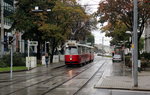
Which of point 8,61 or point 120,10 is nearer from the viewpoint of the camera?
point 120,10

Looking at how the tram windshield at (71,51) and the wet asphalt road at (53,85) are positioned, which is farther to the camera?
the tram windshield at (71,51)

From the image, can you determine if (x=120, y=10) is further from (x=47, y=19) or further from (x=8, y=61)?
(x=8, y=61)

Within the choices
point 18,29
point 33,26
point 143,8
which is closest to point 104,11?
point 143,8

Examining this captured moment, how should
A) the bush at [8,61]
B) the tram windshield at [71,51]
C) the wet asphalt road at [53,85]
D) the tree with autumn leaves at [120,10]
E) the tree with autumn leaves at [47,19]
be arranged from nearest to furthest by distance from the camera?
the wet asphalt road at [53,85] < the tree with autumn leaves at [120,10] < the bush at [8,61] < the tram windshield at [71,51] < the tree with autumn leaves at [47,19]

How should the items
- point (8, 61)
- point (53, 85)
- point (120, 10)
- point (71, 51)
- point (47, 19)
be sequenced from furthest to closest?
point (47, 19)
point (71, 51)
point (8, 61)
point (120, 10)
point (53, 85)

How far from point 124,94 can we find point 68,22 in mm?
30284

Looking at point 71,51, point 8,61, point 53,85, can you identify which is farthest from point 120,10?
point 53,85

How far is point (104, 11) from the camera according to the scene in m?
35.3

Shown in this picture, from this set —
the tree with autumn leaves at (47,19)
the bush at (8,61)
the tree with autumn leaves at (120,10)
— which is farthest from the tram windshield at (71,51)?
the bush at (8,61)

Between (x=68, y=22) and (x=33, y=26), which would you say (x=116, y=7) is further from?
(x=33, y=26)

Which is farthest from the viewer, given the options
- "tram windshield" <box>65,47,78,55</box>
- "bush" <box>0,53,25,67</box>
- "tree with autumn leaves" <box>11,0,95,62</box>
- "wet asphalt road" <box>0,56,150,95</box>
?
"tree with autumn leaves" <box>11,0,95,62</box>

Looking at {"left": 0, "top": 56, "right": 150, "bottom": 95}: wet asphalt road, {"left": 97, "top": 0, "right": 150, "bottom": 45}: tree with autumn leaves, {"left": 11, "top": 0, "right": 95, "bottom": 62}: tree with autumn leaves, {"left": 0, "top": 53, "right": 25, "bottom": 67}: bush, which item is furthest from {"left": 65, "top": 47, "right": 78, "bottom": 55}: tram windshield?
{"left": 0, "top": 56, "right": 150, "bottom": 95}: wet asphalt road

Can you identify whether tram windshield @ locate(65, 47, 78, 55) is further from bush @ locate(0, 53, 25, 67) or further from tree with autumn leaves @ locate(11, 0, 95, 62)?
bush @ locate(0, 53, 25, 67)

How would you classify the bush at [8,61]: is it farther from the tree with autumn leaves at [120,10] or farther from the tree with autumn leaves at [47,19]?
the tree with autumn leaves at [120,10]
